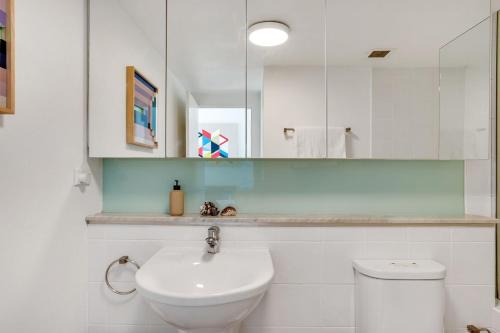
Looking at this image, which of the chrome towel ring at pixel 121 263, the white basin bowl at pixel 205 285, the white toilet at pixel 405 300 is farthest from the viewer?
the chrome towel ring at pixel 121 263

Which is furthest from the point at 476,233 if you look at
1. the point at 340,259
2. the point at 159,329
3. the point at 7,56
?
the point at 7,56

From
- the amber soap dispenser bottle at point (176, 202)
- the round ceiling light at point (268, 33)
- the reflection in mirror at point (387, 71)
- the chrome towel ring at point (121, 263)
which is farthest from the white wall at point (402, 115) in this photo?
the chrome towel ring at point (121, 263)

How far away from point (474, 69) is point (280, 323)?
1.50 meters

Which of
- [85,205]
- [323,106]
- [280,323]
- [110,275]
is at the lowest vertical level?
[280,323]

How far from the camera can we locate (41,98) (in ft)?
3.35

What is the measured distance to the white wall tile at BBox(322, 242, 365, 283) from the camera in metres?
1.36

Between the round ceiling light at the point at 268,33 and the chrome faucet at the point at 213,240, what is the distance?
86cm

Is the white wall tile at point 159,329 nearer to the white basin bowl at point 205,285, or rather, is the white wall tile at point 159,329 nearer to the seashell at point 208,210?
the white basin bowl at point 205,285

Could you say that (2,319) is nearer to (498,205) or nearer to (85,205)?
(85,205)

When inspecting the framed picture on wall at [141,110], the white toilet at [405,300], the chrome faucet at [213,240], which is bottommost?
the white toilet at [405,300]

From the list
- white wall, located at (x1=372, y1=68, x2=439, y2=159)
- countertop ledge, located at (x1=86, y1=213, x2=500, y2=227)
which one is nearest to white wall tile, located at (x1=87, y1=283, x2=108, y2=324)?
countertop ledge, located at (x1=86, y1=213, x2=500, y2=227)

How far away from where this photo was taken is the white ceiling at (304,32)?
135 cm

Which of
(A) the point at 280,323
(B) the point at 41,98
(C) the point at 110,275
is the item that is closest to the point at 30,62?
(B) the point at 41,98

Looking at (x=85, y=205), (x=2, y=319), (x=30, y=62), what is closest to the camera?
(x=2, y=319)
